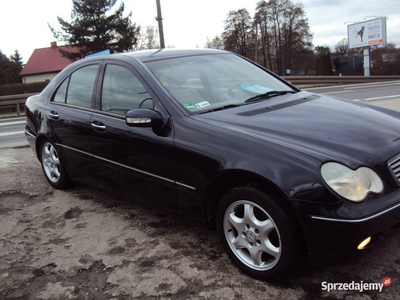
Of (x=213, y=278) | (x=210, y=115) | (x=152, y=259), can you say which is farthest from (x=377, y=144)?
(x=152, y=259)

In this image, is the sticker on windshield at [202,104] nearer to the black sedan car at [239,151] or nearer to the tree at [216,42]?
the black sedan car at [239,151]

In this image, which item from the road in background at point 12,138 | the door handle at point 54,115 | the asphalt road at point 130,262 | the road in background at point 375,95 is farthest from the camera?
the road in background at point 375,95

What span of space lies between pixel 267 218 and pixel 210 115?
3.08 ft

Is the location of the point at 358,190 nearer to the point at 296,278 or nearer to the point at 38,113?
the point at 296,278

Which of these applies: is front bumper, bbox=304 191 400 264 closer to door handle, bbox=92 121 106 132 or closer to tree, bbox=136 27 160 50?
door handle, bbox=92 121 106 132

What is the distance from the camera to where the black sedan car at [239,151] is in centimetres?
221

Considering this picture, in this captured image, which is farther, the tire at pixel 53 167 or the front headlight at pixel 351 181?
the tire at pixel 53 167

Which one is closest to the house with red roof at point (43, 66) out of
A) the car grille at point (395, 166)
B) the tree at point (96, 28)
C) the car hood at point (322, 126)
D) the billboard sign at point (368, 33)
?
the tree at point (96, 28)

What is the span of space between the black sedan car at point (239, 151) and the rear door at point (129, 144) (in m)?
0.01

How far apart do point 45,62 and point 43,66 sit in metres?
1.20

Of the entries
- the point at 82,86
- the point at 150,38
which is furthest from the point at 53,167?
the point at 150,38

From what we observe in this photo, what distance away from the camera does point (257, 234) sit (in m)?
2.50

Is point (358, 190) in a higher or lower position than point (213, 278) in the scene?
higher

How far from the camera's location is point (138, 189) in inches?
131
